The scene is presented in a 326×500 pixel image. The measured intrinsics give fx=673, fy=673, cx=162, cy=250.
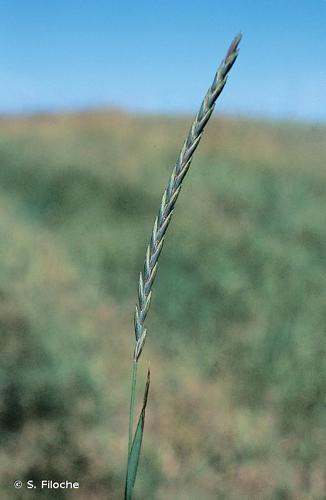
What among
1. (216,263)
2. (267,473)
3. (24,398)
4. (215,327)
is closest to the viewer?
(267,473)

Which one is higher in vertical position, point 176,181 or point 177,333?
point 176,181

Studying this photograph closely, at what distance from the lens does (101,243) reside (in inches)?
298

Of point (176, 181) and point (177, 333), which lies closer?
point (176, 181)

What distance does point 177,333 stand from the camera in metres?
5.22

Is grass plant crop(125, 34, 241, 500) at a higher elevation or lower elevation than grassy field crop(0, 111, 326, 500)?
higher

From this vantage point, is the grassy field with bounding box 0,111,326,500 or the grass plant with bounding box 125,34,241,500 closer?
the grass plant with bounding box 125,34,241,500

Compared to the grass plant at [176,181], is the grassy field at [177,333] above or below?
below

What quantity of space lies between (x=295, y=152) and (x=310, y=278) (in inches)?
224

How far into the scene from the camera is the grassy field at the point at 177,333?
3391 mm

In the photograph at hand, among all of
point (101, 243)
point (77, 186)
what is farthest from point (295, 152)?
point (101, 243)

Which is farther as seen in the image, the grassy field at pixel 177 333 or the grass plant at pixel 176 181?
the grassy field at pixel 177 333

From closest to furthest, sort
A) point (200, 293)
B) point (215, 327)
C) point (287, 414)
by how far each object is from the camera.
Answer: point (287, 414) → point (215, 327) → point (200, 293)

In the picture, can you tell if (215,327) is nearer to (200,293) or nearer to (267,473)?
(200,293)

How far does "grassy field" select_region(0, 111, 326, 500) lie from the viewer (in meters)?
3.39
